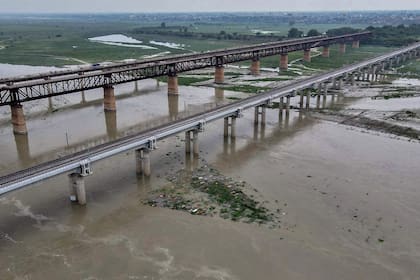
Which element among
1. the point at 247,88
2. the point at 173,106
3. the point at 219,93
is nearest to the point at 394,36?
the point at 247,88

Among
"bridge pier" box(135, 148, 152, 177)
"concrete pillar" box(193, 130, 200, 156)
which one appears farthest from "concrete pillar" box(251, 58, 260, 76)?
"bridge pier" box(135, 148, 152, 177)

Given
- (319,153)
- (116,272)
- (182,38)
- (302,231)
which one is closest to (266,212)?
(302,231)

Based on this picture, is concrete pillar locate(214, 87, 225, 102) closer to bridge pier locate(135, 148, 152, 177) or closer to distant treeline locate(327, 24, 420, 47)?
bridge pier locate(135, 148, 152, 177)

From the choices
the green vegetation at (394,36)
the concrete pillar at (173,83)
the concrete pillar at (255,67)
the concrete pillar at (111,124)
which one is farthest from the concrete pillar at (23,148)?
the green vegetation at (394,36)

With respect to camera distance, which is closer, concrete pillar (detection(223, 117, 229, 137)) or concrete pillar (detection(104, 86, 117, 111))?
concrete pillar (detection(223, 117, 229, 137))

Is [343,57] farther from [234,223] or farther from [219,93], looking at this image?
[234,223]

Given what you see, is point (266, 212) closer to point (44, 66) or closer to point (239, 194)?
point (239, 194)
